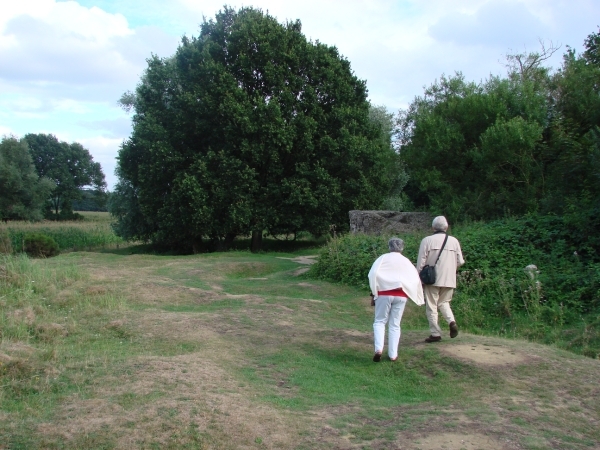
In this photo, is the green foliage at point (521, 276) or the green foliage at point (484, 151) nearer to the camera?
the green foliage at point (521, 276)

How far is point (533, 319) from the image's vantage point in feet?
34.1

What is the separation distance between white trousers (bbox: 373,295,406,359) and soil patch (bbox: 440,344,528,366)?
2.37 feet

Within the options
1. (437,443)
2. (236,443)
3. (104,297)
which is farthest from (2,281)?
(437,443)

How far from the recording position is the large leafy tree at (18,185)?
1890 inches

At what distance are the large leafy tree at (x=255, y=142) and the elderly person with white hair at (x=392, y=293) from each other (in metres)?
17.1

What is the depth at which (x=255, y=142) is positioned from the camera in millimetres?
24625

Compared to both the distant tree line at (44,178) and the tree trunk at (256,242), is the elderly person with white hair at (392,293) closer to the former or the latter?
the tree trunk at (256,242)

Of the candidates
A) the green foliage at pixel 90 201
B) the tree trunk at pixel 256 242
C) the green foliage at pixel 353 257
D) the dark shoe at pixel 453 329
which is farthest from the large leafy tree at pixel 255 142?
the green foliage at pixel 90 201

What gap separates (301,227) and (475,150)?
10.0m

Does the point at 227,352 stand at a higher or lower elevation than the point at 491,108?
lower

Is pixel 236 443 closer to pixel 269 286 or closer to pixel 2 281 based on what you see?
pixel 2 281

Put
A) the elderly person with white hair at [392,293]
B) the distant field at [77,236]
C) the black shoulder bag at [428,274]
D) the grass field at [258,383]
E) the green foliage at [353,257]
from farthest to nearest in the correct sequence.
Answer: the distant field at [77,236] < the green foliage at [353,257] < the black shoulder bag at [428,274] < the elderly person with white hair at [392,293] < the grass field at [258,383]

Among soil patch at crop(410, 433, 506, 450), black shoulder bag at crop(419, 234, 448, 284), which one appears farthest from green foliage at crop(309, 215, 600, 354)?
soil patch at crop(410, 433, 506, 450)

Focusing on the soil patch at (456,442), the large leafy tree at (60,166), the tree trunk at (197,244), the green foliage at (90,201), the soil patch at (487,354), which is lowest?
the soil patch at (456,442)
